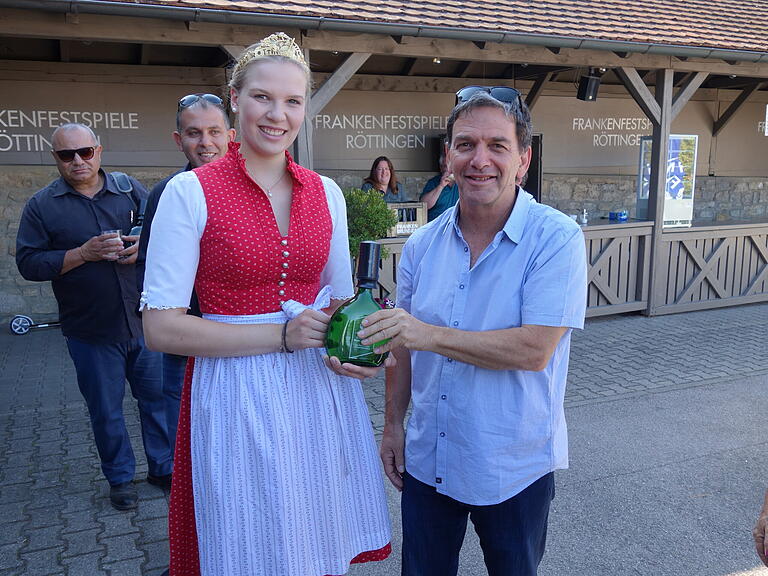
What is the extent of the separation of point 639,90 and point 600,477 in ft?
17.9

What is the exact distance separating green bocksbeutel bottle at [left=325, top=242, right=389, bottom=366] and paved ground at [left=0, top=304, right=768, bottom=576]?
1817 mm

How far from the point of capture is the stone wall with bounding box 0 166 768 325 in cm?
746

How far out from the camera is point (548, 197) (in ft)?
33.8

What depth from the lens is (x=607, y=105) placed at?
1062 cm

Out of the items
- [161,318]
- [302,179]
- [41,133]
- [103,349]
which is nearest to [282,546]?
[161,318]

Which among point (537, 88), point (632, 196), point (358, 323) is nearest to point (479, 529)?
point (358, 323)

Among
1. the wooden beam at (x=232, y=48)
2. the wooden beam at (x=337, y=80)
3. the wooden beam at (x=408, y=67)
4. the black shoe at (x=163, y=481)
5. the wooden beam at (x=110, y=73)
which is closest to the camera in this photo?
the black shoe at (x=163, y=481)

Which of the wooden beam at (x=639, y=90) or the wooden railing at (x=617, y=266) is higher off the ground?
the wooden beam at (x=639, y=90)

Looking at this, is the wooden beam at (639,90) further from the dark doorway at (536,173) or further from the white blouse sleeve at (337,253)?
the white blouse sleeve at (337,253)

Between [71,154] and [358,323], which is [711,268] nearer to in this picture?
[71,154]

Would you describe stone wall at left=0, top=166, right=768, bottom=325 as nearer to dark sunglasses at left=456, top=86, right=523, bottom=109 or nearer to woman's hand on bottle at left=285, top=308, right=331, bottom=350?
dark sunglasses at left=456, top=86, right=523, bottom=109

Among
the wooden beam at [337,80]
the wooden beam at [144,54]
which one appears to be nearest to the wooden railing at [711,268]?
the wooden beam at [337,80]

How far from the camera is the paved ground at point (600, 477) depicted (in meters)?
3.15

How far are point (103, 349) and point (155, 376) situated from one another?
34 centimetres
